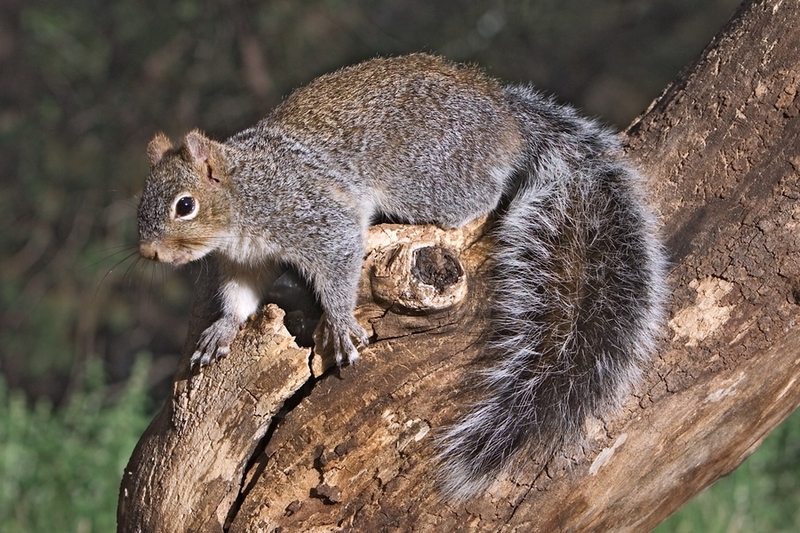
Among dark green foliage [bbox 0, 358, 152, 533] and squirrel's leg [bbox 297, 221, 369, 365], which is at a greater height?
squirrel's leg [bbox 297, 221, 369, 365]

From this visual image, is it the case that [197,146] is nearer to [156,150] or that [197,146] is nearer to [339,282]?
[156,150]

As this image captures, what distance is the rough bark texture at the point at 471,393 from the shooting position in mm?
1679

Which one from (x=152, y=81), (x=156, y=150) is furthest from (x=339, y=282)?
(x=152, y=81)


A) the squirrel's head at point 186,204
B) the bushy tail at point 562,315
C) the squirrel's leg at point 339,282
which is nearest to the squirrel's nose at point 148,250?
the squirrel's head at point 186,204

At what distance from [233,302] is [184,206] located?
26cm

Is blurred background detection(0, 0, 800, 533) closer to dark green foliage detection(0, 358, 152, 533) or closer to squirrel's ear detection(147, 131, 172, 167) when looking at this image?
dark green foliage detection(0, 358, 152, 533)

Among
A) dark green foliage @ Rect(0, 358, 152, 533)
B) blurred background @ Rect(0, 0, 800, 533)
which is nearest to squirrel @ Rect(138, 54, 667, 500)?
dark green foliage @ Rect(0, 358, 152, 533)

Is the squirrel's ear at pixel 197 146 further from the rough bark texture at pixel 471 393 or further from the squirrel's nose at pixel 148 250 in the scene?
the rough bark texture at pixel 471 393

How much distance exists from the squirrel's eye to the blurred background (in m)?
2.76

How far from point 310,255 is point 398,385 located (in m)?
0.42

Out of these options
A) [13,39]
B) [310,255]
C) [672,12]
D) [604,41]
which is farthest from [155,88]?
[310,255]

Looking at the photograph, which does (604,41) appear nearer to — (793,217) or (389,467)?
(793,217)

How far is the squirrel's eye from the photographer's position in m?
1.94

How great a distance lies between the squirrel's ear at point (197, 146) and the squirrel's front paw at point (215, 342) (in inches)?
15.2
